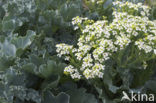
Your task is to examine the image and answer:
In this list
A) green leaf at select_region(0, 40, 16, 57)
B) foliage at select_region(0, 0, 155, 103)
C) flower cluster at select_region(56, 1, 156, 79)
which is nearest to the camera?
flower cluster at select_region(56, 1, 156, 79)

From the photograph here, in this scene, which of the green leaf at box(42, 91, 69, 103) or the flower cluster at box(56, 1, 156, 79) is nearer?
the flower cluster at box(56, 1, 156, 79)

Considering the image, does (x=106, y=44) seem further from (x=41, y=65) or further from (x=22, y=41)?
(x=22, y=41)

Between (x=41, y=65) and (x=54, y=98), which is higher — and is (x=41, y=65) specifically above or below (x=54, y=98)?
above

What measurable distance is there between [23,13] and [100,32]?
89 centimetres

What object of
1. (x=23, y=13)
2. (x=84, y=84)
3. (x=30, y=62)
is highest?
(x=23, y=13)

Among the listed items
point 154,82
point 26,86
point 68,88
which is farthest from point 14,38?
point 154,82

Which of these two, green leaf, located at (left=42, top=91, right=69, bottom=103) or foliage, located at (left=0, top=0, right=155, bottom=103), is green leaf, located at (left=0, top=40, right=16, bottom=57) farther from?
green leaf, located at (left=42, top=91, right=69, bottom=103)

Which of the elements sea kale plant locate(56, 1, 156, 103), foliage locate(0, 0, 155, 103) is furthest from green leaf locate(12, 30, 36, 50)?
sea kale plant locate(56, 1, 156, 103)

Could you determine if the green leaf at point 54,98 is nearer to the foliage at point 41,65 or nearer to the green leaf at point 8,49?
the foliage at point 41,65

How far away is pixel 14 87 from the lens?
1262 mm

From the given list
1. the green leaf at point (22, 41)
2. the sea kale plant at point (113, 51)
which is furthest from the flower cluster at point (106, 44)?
the green leaf at point (22, 41)

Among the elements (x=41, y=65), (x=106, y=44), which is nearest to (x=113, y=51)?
(x=106, y=44)

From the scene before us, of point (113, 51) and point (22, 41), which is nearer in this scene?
point (113, 51)

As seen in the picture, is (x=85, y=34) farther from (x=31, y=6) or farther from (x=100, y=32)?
(x=31, y=6)
